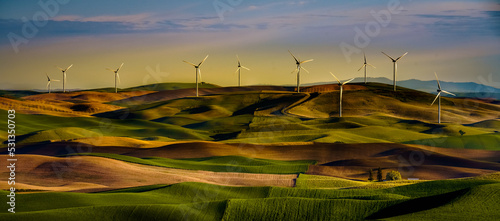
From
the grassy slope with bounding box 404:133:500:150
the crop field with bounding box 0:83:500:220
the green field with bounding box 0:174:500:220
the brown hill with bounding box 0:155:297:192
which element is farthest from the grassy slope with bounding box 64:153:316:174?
the grassy slope with bounding box 404:133:500:150

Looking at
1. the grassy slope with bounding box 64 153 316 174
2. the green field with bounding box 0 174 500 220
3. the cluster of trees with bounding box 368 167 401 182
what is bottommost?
the grassy slope with bounding box 64 153 316 174

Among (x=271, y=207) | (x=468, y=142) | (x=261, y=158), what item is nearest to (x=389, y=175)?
(x=261, y=158)

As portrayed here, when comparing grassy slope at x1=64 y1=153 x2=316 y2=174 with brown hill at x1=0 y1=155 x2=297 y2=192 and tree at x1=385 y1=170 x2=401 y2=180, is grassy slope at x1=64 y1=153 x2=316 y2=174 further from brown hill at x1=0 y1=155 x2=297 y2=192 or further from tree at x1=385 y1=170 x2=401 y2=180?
tree at x1=385 y1=170 x2=401 y2=180

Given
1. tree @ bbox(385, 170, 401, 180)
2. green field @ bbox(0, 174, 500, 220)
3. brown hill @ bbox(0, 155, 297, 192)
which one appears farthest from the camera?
tree @ bbox(385, 170, 401, 180)

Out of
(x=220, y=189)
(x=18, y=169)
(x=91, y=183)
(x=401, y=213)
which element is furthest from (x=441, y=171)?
(x=18, y=169)

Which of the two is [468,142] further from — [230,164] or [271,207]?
[271,207]

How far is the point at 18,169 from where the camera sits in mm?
45562

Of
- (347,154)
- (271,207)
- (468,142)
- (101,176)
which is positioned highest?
(271,207)

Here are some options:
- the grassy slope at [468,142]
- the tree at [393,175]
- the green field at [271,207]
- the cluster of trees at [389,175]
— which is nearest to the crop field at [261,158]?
the green field at [271,207]

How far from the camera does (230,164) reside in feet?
182

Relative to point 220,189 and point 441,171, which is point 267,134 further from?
point 220,189

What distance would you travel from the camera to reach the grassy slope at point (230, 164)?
5241 centimetres

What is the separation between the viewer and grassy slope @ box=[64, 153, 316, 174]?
52.4m

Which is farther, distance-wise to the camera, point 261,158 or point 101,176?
point 261,158
